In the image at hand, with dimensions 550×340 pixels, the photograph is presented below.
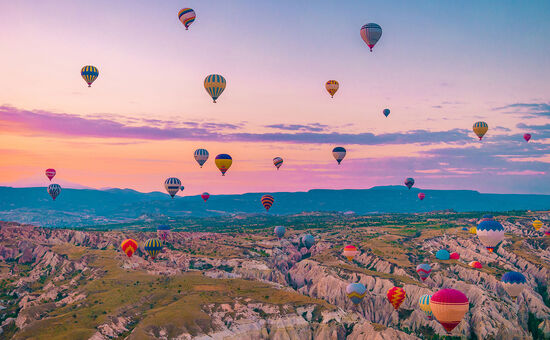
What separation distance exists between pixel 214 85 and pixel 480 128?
69.4 meters

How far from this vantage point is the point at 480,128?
5310 inches

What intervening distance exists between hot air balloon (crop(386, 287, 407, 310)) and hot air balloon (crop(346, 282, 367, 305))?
620cm

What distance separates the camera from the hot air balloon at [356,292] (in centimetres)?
12769

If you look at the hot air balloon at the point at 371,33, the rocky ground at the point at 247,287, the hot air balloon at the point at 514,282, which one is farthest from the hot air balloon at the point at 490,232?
the hot air balloon at the point at 371,33

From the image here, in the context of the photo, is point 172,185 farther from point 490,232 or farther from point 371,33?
point 490,232

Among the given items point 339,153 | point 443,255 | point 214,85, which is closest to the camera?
point 214,85

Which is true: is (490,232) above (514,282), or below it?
above

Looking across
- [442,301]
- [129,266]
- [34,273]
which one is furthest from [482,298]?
[34,273]

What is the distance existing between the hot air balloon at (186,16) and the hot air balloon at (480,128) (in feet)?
249

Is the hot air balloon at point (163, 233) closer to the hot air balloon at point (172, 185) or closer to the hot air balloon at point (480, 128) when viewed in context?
the hot air balloon at point (172, 185)

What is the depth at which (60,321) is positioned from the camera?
9800 cm

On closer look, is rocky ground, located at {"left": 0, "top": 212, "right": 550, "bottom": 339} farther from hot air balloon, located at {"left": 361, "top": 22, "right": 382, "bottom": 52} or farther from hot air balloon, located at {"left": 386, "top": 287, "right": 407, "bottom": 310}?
A: hot air balloon, located at {"left": 361, "top": 22, "right": 382, "bottom": 52}

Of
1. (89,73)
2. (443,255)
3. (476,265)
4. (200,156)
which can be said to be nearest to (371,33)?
(200,156)

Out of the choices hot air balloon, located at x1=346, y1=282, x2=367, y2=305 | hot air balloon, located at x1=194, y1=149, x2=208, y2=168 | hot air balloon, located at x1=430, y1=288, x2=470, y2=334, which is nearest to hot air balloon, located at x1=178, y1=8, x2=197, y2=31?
hot air balloon, located at x1=194, y1=149, x2=208, y2=168
